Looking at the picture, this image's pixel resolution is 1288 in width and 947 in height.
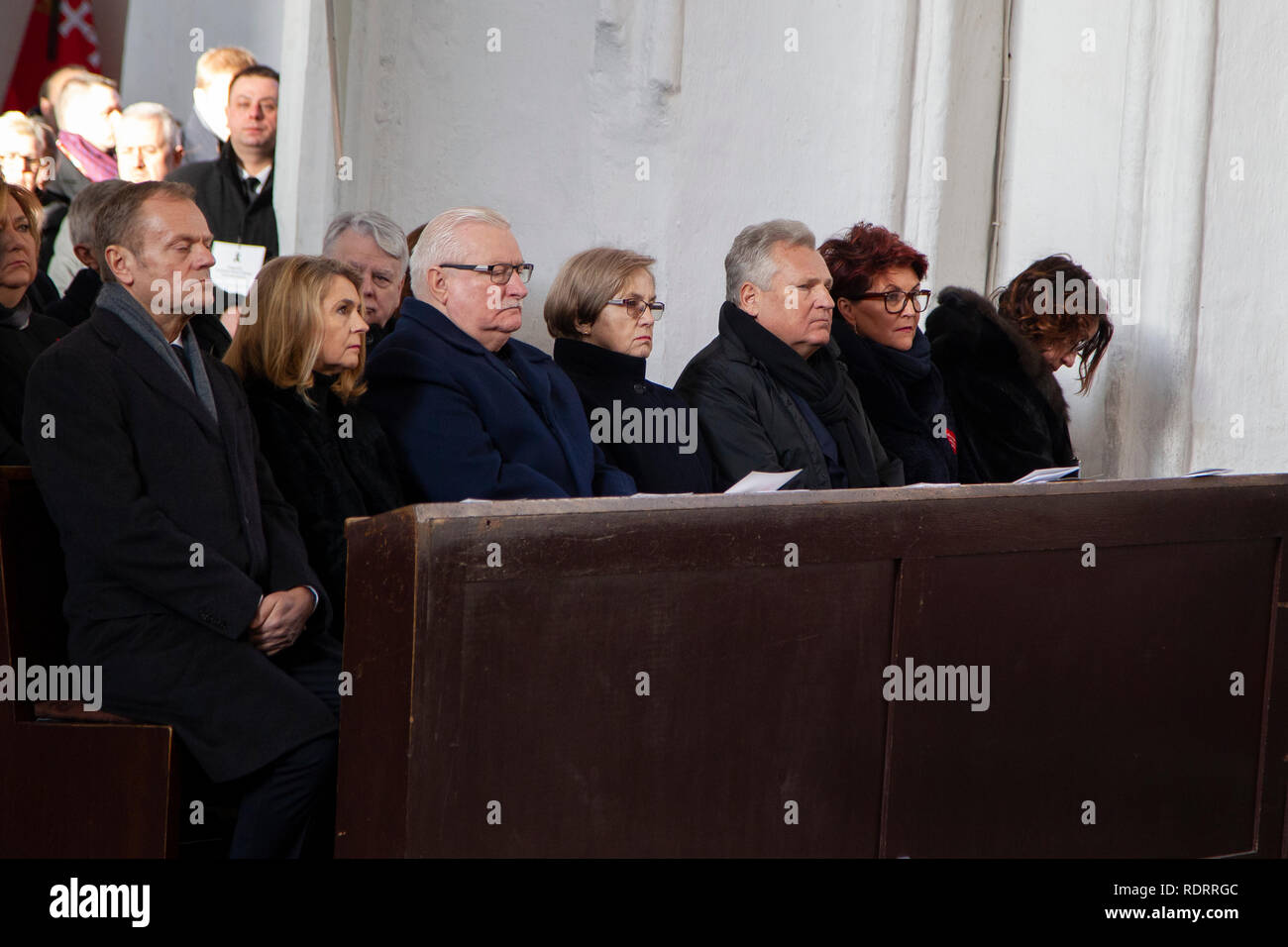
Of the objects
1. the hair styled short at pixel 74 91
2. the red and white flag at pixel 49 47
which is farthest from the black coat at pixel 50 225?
the red and white flag at pixel 49 47

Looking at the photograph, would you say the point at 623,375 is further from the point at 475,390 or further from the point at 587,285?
the point at 475,390

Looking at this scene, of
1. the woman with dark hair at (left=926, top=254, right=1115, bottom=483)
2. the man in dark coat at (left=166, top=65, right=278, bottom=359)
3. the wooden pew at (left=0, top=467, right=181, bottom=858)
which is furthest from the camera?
the man in dark coat at (left=166, top=65, right=278, bottom=359)

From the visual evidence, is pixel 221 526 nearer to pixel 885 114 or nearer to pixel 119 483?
pixel 119 483

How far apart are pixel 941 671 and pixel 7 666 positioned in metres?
1.88

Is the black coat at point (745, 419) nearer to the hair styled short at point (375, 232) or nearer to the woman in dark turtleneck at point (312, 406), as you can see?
the hair styled short at point (375, 232)

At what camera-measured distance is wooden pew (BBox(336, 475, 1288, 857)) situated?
2625 mm

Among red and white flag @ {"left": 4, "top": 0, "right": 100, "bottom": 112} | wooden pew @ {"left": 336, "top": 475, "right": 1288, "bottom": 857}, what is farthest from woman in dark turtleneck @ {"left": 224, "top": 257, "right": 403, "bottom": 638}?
red and white flag @ {"left": 4, "top": 0, "right": 100, "bottom": 112}

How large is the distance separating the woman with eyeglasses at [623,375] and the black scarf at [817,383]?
12.5 inches

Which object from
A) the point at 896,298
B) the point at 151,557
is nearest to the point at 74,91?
the point at 896,298

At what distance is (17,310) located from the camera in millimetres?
3896

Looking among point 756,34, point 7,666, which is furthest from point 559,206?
point 7,666

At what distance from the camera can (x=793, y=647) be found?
120 inches

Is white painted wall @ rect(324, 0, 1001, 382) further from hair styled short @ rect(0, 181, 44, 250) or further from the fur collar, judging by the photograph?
hair styled short @ rect(0, 181, 44, 250)

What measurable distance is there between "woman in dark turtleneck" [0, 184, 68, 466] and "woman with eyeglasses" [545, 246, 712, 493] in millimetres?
1331
